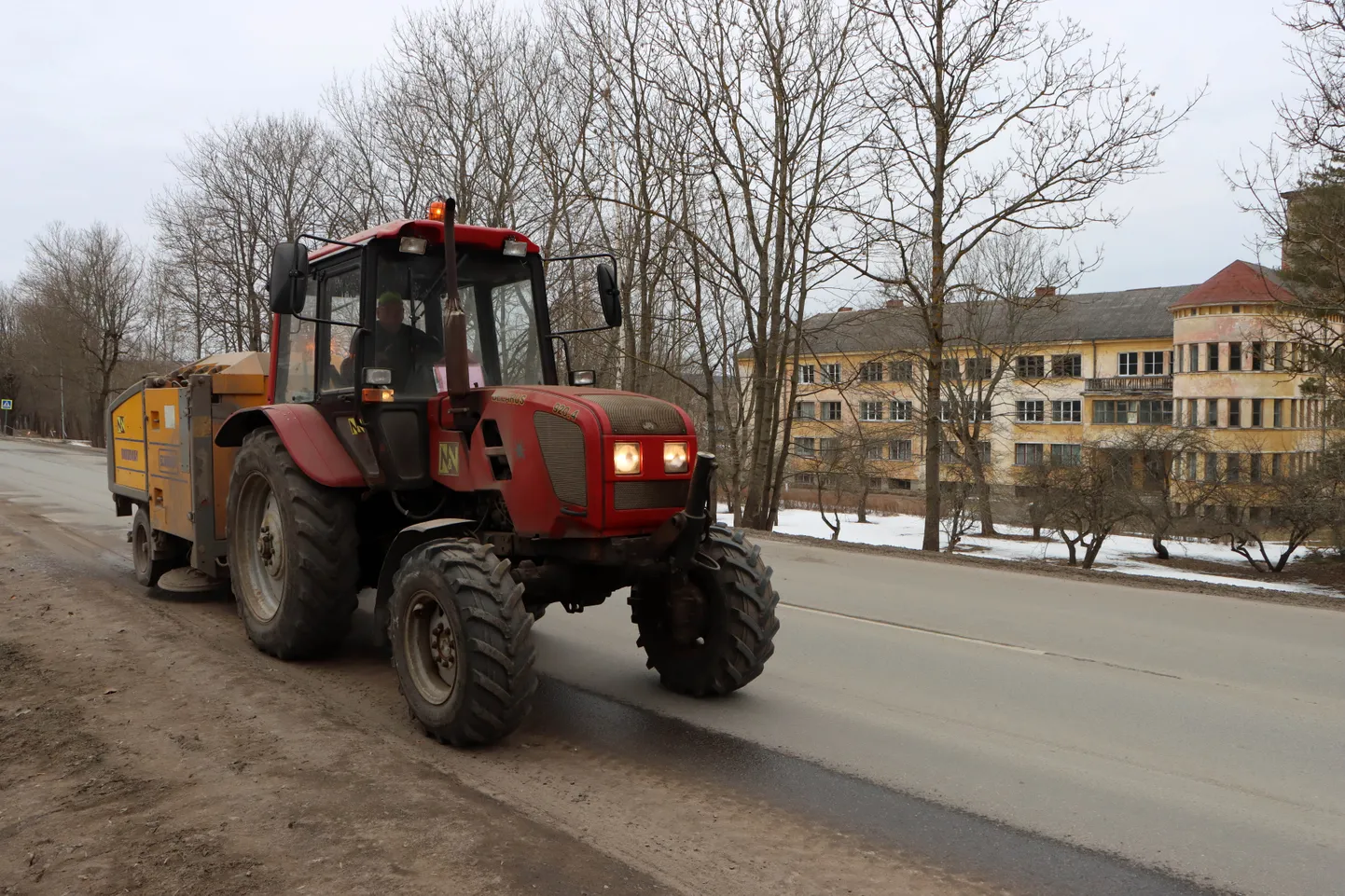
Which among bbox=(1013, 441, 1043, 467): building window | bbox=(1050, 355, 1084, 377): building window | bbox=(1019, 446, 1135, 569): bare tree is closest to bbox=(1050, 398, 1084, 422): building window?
bbox=(1050, 355, 1084, 377): building window

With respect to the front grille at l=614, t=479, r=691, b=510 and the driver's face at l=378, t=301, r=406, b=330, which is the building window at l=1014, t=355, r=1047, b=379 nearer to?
the driver's face at l=378, t=301, r=406, b=330

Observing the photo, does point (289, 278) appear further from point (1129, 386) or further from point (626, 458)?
point (1129, 386)

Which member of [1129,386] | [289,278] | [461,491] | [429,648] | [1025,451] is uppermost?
[1129,386]

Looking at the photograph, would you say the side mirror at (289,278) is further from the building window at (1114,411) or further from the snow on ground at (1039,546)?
the building window at (1114,411)

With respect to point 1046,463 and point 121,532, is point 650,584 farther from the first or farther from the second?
point 1046,463

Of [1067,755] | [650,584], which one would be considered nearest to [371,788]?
[650,584]

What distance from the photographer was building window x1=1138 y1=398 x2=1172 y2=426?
55656 mm

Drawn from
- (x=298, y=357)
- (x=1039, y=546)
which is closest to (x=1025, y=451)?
(x=1039, y=546)

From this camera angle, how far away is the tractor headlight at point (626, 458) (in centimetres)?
524

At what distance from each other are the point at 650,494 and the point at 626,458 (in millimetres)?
257

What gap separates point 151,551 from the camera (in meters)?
9.28

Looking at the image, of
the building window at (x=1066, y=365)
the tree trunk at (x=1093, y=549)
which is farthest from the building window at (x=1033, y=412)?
the tree trunk at (x=1093, y=549)

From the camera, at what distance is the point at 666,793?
15.3 feet

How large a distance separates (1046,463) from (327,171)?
81.0 feet
